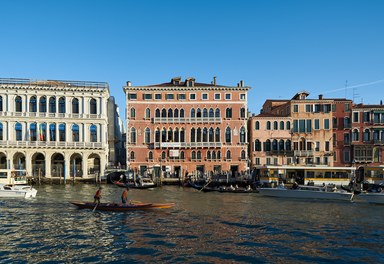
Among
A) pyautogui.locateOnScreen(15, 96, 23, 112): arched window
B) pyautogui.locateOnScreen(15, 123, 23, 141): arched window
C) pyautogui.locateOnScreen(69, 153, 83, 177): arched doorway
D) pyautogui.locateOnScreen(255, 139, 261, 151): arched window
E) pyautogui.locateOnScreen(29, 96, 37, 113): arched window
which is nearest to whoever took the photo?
pyautogui.locateOnScreen(15, 123, 23, 141): arched window

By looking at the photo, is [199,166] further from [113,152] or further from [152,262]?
[152,262]

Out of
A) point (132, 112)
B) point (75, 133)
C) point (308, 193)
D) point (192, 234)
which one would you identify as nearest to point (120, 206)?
point (192, 234)

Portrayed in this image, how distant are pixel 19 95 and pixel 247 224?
36.0 metres

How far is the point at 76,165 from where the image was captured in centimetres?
4744

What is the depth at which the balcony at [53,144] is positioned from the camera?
44219 mm

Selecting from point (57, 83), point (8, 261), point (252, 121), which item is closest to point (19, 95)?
point (57, 83)

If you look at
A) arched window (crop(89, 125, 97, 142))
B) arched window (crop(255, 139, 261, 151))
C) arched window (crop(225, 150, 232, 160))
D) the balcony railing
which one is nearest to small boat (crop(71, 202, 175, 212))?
the balcony railing

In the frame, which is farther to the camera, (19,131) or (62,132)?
(62,132)

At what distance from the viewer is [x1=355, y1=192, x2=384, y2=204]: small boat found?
27672 millimetres

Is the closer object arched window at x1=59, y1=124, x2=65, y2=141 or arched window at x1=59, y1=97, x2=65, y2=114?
arched window at x1=59, y1=124, x2=65, y2=141

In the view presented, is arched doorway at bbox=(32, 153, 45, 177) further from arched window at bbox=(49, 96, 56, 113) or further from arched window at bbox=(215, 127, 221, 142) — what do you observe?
arched window at bbox=(215, 127, 221, 142)

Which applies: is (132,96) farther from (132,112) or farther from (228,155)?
(228,155)

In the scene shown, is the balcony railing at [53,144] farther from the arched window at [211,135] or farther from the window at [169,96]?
the arched window at [211,135]

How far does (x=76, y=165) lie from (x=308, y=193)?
96.3ft
